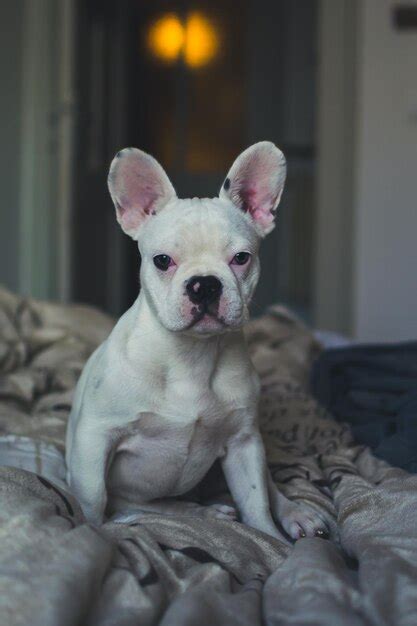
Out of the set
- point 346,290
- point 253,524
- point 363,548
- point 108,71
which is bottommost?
point 346,290

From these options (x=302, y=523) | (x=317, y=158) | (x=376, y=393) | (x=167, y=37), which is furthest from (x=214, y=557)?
(x=167, y=37)

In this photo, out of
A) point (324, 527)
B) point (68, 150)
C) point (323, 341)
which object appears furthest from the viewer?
point (68, 150)

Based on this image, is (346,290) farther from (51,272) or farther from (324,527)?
(324,527)

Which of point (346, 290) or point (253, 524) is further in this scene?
point (346, 290)

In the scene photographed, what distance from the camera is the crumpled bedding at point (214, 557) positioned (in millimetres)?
948

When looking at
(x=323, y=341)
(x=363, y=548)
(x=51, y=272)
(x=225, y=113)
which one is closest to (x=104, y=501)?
(x=363, y=548)

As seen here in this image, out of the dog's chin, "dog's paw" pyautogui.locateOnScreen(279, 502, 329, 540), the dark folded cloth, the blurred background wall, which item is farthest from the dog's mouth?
the blurred background wall

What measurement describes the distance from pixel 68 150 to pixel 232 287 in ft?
9.76

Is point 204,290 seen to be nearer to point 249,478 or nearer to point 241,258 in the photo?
point 241,258

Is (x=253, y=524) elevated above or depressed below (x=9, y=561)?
below

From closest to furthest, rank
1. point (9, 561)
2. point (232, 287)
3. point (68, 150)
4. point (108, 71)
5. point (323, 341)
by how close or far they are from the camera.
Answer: point (9, 561)
point (232, 287)
point (323, 341)
point (68, 150)
point (108, 71)

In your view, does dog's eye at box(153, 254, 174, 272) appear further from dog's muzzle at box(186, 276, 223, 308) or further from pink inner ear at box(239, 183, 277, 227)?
pink inner ear at box(239, 183, 277, 227)

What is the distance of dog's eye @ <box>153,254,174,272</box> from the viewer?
4.57 ft

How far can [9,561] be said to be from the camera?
3.19 ft
